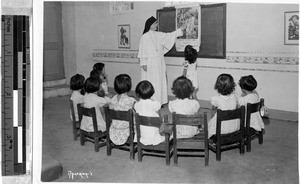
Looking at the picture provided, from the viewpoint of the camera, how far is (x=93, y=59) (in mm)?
5320

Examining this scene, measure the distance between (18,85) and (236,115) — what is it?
1.43m

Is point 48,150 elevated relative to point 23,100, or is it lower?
lower

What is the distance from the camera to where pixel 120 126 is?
104 inches

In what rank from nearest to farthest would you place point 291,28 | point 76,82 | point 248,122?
point 248,122, point 76,82, point 291,28

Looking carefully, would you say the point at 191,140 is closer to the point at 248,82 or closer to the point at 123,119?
the point at 123,119

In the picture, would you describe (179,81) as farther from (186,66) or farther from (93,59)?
(93,59)

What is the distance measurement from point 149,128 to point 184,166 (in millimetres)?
356

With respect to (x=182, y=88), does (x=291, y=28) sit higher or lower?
higher

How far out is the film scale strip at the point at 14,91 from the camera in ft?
6.18

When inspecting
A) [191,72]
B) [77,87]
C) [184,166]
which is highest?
[191,72]


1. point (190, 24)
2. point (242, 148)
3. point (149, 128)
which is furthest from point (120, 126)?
point (190, 24)

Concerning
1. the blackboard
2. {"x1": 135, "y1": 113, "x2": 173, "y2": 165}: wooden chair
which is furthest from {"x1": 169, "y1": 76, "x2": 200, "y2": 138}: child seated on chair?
the blackboard

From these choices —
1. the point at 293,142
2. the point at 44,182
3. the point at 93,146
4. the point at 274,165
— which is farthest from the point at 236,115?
the point at 44,182
